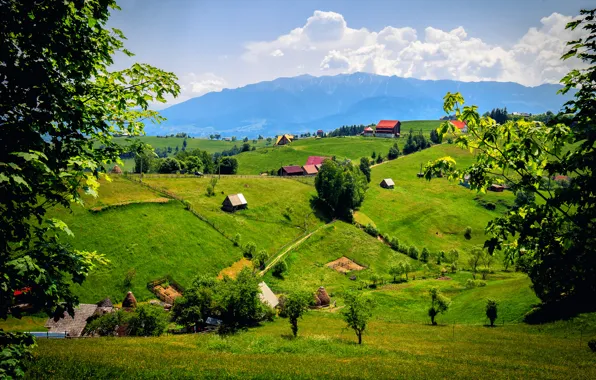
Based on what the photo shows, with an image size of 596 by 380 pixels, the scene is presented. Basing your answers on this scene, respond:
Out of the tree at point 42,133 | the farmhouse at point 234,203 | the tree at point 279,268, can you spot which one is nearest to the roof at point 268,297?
the tree at point 279,268

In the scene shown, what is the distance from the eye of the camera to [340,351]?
3256 centimetres

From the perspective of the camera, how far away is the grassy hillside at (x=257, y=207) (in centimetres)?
8669

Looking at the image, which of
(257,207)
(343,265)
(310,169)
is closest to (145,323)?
(343,265)

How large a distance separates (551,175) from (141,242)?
6802 cm

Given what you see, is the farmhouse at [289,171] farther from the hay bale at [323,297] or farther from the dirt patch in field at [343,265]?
the hay bale at [323,297]

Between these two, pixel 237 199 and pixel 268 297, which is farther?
pixel 237 199

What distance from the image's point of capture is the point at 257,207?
99.6 meters

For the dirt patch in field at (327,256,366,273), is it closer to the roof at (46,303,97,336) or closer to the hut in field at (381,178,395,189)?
the roof at (46,303,97,336)

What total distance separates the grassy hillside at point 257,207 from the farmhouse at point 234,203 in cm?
148

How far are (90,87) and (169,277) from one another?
187 ft

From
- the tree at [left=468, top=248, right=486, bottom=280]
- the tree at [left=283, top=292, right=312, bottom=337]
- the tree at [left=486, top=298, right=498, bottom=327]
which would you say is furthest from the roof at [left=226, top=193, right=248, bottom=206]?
the tree at [left=486, top=298, right=498, bottom=327]

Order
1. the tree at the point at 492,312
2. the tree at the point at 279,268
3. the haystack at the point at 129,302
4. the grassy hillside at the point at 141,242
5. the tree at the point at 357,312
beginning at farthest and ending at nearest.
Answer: the tree at the point at 279,268
the grassy hillside at the point at 141,242
the haystack at the point at 129,302
the tree at the point at 492,312
the tree at the point at 357,312

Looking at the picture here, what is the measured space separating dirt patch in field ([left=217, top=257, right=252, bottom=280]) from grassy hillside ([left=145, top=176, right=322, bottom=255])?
6.67 m

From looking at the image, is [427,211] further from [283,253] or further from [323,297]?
[323,297]
